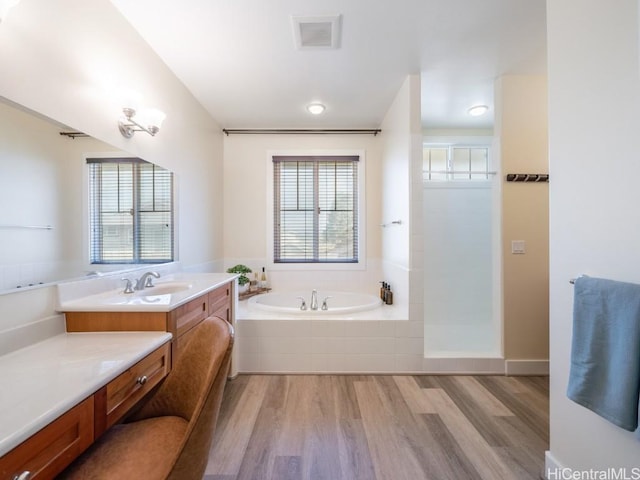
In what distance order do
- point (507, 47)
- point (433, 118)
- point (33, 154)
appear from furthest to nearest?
1. point (433, 118)
2. point (507, 47)
3. point (33, 154)

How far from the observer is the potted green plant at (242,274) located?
323 centimetres

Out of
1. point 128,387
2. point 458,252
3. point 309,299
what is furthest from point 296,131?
point 128,387

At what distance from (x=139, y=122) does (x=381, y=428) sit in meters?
2.51

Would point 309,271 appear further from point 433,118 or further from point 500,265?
point 433,118

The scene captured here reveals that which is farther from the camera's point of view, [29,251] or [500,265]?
[500,265]

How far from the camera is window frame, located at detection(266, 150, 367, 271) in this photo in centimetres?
347

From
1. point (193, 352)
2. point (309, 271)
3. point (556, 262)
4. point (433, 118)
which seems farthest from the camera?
point (309, 271)

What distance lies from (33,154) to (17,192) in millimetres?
192

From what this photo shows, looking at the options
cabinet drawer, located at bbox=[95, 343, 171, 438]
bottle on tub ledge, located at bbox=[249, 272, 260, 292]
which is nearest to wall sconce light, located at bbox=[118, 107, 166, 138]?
cabinet drawer, located at bbox=[95, 343, 171, 438]

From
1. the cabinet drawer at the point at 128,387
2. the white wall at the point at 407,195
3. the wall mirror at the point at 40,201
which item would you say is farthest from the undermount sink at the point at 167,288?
the white wall at the point at 407,195

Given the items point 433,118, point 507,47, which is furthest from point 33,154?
point 433,118

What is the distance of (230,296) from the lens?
7.44 ft

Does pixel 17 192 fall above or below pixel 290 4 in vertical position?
below

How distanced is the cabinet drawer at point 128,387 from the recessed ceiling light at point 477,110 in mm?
3511
